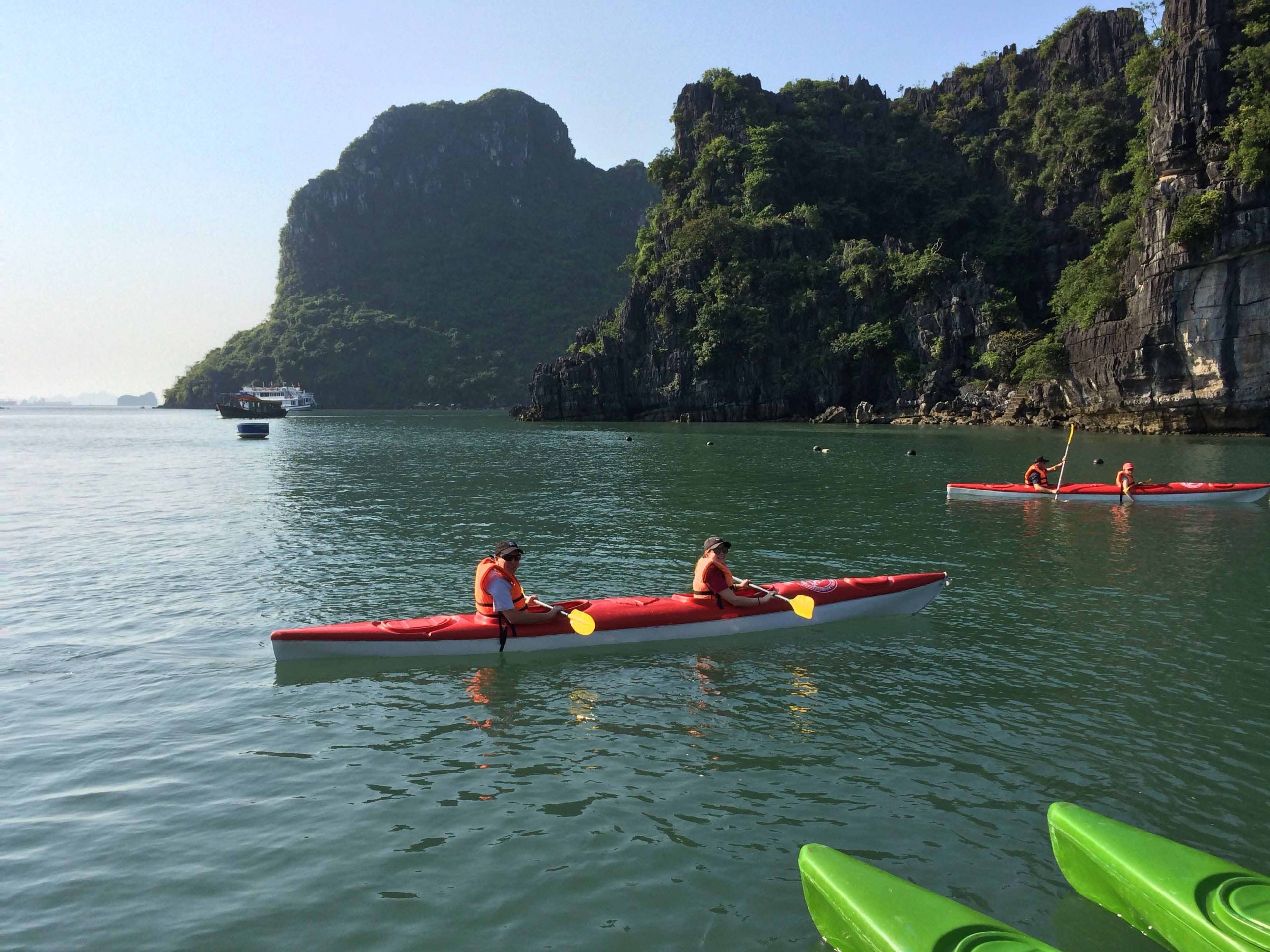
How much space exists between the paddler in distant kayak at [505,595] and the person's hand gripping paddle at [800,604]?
3.47m

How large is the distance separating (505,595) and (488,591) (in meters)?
0.29

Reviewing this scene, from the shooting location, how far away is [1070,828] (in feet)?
20.4

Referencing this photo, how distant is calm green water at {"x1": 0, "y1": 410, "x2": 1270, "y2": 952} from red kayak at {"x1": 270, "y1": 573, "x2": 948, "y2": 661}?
306mm

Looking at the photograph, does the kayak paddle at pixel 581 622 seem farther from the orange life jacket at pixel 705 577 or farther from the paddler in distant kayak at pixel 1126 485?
→ the paddler in distant kayak at pixel 1126 485

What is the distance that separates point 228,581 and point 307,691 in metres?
7.73

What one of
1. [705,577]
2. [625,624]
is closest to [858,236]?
[705,577]

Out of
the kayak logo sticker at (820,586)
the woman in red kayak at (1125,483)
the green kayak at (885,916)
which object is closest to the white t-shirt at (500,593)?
the kayak logo sticker at (820,586)

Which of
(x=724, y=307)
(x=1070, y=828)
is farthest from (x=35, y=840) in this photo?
(x=724, y=307)

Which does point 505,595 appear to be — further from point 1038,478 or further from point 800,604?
point 1038,478

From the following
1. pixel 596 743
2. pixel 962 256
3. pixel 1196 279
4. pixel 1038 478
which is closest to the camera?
pixel 596 743

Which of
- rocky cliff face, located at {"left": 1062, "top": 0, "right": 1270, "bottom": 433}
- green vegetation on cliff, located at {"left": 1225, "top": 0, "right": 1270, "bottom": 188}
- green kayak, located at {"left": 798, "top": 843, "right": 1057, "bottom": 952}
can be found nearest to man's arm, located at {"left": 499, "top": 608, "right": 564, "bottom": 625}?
green kayak, located at {"left": 798, "top": 843, "right": 1057, "bottom": 952}

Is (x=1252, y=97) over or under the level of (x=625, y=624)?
over

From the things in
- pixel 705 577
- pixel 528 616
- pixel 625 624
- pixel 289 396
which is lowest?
pixel 625 624

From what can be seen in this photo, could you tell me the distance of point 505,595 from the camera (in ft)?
39.5
